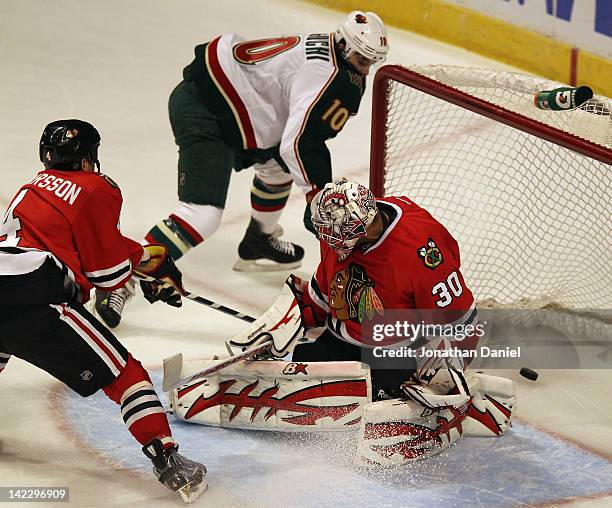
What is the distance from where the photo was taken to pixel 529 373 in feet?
12.0

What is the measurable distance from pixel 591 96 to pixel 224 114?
1256mm

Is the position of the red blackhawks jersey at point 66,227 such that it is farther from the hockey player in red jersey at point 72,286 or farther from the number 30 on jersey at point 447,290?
the number 30 on jersey at point 447,290

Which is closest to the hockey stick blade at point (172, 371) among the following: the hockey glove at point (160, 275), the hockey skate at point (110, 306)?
the hockey glove at point (160, 275)

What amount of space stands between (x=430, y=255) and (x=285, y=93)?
116 cm

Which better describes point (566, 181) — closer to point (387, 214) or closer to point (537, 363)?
point (537, 363)

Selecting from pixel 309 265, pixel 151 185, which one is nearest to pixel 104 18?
pixel 151 185

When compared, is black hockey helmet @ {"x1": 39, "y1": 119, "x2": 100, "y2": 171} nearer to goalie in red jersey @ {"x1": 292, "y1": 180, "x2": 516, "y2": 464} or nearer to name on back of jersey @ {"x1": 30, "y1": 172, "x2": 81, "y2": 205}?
name on back of jersey @ {"x1": 30, "y1": 172, "x2": 81, "y2": 205}

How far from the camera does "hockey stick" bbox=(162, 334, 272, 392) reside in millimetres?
3137

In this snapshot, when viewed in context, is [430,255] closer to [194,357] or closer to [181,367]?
[181,367]

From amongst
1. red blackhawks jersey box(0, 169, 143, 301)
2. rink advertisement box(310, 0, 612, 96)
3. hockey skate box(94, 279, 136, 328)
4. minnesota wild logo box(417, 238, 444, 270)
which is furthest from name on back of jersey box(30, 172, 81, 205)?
rink advertisement box(310, 0, 612, 96)

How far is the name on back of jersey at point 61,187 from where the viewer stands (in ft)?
9.53

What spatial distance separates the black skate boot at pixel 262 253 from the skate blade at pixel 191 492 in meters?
1.57

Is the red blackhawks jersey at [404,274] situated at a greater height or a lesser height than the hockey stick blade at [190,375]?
greater

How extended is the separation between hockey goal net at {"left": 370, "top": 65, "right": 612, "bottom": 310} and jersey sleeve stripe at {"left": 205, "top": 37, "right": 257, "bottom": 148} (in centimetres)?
42
